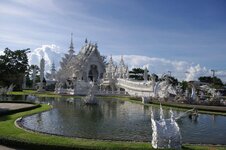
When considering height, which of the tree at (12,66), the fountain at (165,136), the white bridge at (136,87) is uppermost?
the tree at (12,66)

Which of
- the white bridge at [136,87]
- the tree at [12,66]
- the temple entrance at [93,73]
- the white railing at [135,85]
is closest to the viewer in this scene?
the white bridge at [136,87]

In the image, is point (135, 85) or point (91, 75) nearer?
point (135, 85)

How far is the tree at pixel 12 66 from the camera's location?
69688mm

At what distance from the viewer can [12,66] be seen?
244 feet

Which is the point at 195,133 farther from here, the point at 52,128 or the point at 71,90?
the point at 71,90

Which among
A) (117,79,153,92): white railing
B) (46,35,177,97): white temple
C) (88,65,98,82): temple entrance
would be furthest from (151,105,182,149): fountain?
(88,65,98,82): temple entrance

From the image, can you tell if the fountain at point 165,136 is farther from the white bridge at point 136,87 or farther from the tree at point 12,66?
the tree at point 12,66

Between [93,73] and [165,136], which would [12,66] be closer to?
[93,73]

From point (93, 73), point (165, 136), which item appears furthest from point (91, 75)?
point (165, 136)

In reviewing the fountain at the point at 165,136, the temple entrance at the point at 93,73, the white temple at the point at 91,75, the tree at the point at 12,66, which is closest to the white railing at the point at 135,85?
the white temple at the point at 91,75

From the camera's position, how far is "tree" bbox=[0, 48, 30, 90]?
6969 centimetres

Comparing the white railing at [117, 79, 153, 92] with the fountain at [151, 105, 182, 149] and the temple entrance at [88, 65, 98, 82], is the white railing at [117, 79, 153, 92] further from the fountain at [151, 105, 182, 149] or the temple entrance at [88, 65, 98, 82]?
the fountain at [151, 105, 182, 149]

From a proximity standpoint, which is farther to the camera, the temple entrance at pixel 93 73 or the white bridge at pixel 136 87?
the temple entrance at pixel 93 73

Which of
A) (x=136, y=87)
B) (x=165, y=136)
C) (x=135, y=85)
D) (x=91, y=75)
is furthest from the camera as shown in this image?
(x=91, y=75)
